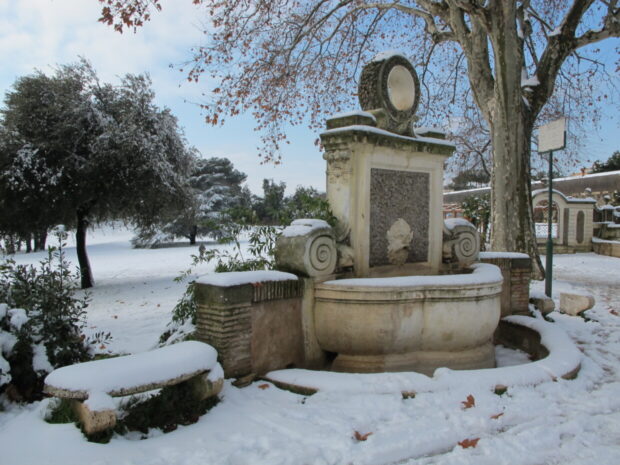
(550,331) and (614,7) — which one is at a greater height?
(614,7)

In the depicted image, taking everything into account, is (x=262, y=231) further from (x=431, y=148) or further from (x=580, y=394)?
(x=580, y=394)

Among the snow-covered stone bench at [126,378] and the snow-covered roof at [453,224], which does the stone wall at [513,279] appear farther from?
the snow-covered stone bench at [126,378]

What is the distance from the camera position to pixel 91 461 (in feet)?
8.36

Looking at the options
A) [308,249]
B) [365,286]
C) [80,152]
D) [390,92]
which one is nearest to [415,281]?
[365,286]

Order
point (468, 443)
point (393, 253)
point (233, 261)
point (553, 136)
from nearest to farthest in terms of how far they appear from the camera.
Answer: point (468, 443) < point (393, 253) < point (233, 261) < point (553, 136)

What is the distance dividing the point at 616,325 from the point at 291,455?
6.18 metres

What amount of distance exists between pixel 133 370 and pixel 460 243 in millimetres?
4191

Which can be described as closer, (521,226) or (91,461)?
(91,461)

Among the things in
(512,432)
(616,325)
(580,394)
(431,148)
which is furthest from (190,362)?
(616,325)

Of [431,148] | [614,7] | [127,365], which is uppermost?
[614,7]

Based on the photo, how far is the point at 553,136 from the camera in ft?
27.3

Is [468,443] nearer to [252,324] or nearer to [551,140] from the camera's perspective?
[252,324]

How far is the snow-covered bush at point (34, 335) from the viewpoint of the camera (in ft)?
12.6

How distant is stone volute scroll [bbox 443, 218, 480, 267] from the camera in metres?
5.88
